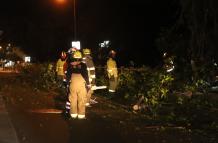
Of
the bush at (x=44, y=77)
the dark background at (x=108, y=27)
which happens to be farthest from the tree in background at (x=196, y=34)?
the bush at (x=44, y=77)

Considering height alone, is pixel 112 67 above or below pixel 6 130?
above

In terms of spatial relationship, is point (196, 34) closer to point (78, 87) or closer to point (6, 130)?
point (6, 130)

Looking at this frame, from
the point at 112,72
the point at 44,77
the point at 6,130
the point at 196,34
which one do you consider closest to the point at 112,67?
the point at 112,72

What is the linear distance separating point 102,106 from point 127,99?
2299mm

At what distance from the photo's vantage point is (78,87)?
15.8 metres

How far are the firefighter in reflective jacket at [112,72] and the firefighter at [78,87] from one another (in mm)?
8232

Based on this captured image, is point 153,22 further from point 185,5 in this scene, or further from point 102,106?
point 185,5

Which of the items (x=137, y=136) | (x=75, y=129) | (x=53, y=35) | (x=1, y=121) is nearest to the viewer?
(x=137, y=136)

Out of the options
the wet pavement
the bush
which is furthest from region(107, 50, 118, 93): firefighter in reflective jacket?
Answer: the wet pavement

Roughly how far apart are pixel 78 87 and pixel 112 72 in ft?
29.4

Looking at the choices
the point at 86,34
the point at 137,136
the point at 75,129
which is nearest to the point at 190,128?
the point at 137,136

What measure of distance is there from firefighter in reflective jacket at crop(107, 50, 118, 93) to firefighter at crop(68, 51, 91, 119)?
823 centimetres

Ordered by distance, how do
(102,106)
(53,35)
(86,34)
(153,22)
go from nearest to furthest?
(102,106) → (153,22) → (86,34) → (53,35)

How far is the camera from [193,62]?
37.8ft
